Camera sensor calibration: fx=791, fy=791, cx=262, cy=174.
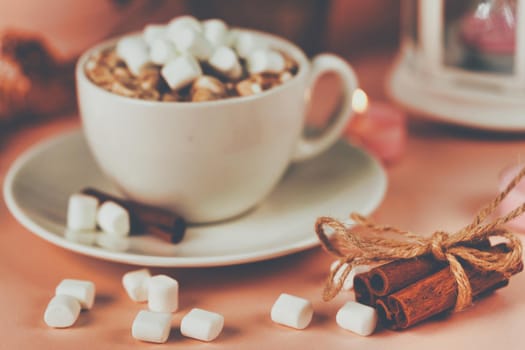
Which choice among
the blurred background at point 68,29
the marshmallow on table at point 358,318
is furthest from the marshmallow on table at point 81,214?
the blurred background at point 68,29

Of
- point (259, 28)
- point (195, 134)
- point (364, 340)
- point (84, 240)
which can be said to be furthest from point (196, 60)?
point (259, 28)

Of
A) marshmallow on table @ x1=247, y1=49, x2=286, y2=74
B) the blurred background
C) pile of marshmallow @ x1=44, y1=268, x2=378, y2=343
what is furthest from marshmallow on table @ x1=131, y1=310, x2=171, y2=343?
the blurred background

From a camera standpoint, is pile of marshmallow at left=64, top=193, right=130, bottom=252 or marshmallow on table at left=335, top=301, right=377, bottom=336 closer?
marshmallow on table at left=335, top=301, right=377, bottom=336

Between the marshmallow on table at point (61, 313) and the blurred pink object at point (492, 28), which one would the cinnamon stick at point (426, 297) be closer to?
the marshmallow on table at point (61, 313)

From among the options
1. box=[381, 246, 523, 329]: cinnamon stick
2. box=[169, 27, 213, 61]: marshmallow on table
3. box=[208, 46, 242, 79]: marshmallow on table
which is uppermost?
box=[169, 27, 213, 61]: marshmallow on table

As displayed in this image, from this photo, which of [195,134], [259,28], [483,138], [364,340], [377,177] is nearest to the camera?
[364,340]

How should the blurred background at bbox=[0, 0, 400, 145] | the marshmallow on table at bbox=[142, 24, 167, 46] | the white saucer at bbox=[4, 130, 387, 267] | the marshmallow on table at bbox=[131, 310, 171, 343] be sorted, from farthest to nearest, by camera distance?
the blurred background at bbox=[0, 0, 400, 145] < the marshmallow on table at bbox=[142, 24, 167, 46] < the white saucer at bbox=[4, 130, 387, 267] < the marshmallow on table at bbox=[131, 310, 171, 343]

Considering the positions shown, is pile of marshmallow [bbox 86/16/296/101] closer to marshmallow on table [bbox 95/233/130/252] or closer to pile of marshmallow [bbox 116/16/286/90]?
pile of marshmallow [bbox 116/16/286/90]

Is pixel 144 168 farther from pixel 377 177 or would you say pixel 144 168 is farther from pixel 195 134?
pixel 377 177
